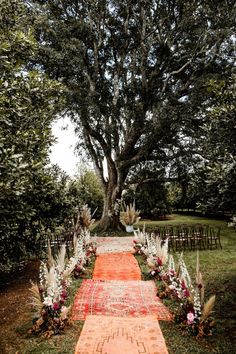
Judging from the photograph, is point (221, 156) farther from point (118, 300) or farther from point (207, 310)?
point (118, 300)

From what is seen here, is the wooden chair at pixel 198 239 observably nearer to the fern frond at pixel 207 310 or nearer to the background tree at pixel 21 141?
the background tree at pixel 21 141

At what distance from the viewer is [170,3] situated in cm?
1877

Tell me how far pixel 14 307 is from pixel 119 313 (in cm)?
253

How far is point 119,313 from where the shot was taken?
23.3 feet

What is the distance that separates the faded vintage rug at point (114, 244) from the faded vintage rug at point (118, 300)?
5.38 metres

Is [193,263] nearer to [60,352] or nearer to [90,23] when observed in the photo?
[60,352]

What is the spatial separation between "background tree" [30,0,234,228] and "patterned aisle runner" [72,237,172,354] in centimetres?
1012

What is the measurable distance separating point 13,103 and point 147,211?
26.4m

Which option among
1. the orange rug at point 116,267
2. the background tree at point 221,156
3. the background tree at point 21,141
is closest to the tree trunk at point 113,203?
the orange rug at point 116,267

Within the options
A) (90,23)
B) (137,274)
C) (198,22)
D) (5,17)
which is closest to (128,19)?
(90,23)

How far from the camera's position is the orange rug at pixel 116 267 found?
10512 millimetres

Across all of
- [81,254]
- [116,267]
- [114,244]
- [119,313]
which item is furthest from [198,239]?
[119,313]

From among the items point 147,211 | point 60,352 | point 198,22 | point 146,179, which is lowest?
point 60,352

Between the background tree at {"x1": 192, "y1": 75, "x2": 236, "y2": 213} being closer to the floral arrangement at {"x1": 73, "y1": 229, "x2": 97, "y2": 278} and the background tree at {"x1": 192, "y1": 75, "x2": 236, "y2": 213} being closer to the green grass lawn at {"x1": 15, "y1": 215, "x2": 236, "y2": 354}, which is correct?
the green grass lawn at {"x1": 15, "y1": 215, "x2": 236, "y2": 354}
